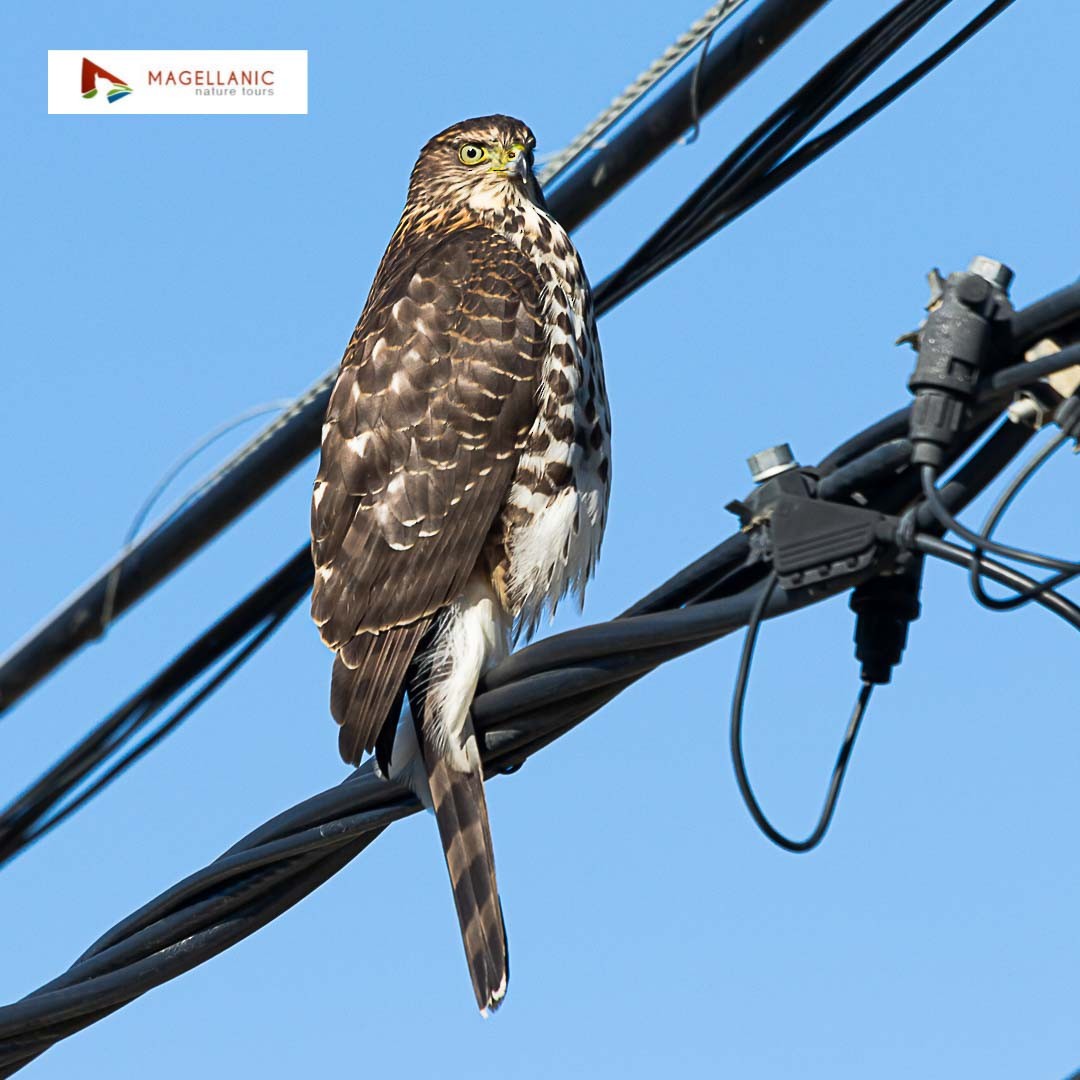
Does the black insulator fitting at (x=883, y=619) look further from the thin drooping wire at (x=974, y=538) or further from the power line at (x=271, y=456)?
the power line at (x=271, y=456)

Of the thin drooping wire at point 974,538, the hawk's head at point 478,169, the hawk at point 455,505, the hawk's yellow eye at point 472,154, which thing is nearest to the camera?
the thin drooping wire at point 974,538

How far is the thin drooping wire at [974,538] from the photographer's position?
2.51 m

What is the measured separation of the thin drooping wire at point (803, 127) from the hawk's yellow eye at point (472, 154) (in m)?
1.03

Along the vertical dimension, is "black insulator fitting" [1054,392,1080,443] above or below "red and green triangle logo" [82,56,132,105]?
below

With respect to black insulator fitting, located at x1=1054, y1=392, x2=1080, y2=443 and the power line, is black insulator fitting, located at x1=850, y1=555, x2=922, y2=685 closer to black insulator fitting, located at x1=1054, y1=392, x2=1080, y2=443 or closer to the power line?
black insulator fitting, located at x1=1054, y1=392, x2=1080, y2=443

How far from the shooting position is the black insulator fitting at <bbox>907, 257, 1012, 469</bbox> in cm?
262

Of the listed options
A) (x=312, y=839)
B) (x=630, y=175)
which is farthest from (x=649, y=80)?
(x=312, y=839)

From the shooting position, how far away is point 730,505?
114 inches

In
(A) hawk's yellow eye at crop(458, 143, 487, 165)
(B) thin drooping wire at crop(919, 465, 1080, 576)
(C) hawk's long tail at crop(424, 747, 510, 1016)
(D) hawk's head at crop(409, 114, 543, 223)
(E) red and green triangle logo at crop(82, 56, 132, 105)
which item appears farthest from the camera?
Answer: (E) red and green triangle logo at crop(82, 56, 132, 105)

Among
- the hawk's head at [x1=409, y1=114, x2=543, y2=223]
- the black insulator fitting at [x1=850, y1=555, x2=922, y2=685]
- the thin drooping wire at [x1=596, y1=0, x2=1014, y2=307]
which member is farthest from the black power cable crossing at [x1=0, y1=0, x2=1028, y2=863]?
the black insulator fitting at [x1=850, y1=555, x2=922, y2=685]

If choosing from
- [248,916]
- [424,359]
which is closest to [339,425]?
[424,359]

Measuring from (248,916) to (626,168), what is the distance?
82.2 inches

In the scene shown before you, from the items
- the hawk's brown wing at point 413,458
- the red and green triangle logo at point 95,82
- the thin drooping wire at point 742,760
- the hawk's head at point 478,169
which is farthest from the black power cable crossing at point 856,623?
the red and green triangle logo at point 95,82

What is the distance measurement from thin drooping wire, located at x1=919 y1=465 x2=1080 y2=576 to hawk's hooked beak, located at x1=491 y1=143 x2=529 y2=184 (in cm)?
293
